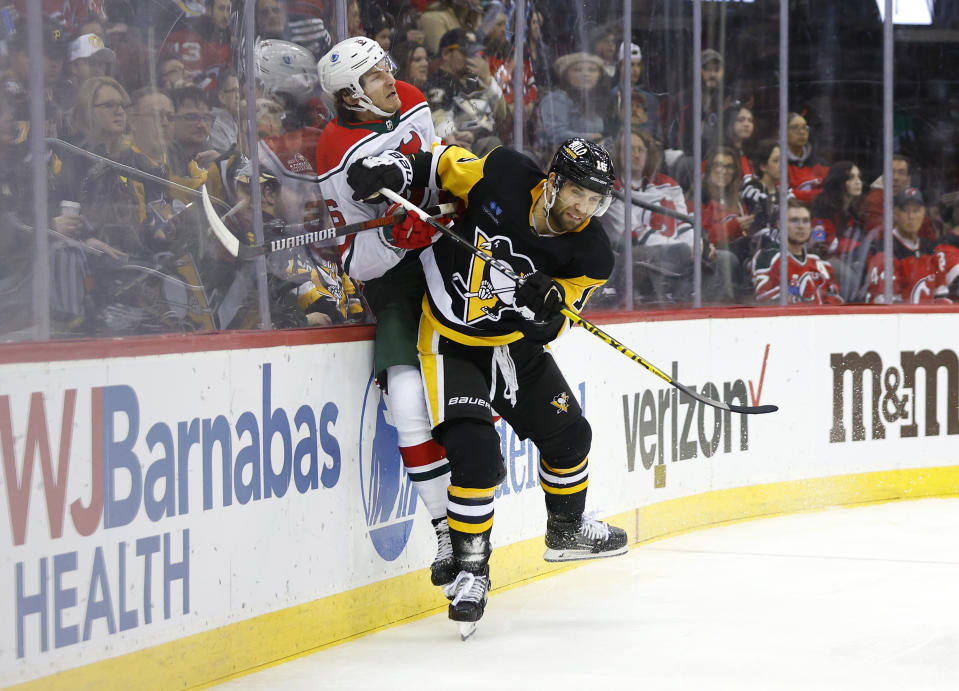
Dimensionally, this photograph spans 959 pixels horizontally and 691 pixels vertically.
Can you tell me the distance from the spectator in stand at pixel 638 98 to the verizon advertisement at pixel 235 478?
0.84m

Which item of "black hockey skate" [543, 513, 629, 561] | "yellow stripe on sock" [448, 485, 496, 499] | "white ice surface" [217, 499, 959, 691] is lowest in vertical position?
"white ice surface" [217, 499, 959, 691]

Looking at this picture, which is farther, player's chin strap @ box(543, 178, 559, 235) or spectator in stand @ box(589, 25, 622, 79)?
spectator in stand @ box(589, 25, 622, 79)

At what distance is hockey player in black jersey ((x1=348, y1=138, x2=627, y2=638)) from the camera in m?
3.34

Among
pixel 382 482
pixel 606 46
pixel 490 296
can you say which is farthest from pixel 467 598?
pixel 606 46

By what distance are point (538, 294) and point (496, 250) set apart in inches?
8.4

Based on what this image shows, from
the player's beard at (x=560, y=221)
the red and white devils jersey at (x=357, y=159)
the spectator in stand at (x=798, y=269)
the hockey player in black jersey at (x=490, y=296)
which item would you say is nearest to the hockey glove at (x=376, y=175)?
the hockey player in black jersey at (x=490, y=296)

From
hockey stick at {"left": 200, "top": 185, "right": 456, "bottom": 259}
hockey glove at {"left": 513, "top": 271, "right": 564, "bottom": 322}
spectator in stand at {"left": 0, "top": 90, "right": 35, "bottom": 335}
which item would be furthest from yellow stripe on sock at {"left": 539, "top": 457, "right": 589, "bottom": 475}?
spectator in stand at {"left": 0, "top": 90, "right": 35, "bottom": 335}

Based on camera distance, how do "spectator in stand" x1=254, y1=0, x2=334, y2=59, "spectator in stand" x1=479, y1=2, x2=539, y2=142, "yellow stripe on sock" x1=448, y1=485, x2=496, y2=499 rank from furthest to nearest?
"spectator in stand" x1=479, y1=2, x2=539, y2=142, "spectator in stand" x1=254, y1=0, x2=334, y2=59, "yellow stripe on sock" x1=448, y1=485, x2=496, y2=499

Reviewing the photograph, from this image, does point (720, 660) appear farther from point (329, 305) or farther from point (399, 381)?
point (329, 305)

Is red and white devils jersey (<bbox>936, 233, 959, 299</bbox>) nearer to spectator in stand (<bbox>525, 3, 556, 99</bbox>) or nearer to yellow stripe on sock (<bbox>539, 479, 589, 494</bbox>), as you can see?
spectator in stand (<bbox>525, 3, 556, 99</bbox>)

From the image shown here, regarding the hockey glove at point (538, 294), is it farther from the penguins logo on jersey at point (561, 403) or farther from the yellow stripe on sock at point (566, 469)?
the yellow stripe on sock at point (566, 469)

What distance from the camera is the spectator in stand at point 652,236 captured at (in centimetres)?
525

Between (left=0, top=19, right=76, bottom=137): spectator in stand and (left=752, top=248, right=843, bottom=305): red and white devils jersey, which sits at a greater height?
(left=0, top=19, right=76, bottom=137): spectator in stand

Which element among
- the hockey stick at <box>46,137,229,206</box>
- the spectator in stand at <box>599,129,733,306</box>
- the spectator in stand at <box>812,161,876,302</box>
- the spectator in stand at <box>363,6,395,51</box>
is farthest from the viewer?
the spectator in stand at <box>812,161,876,302</box>
